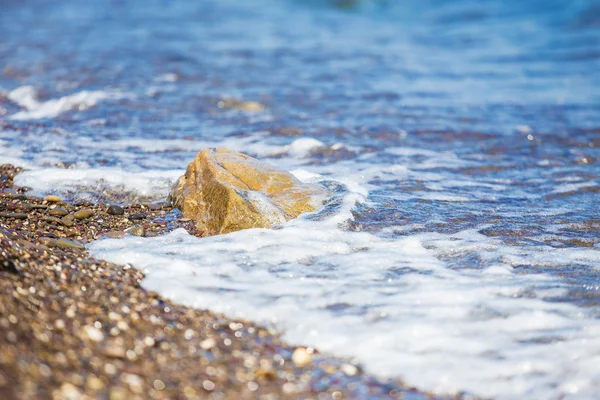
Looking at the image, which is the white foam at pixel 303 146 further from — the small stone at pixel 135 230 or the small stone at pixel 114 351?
the small stone at pixel 114 351

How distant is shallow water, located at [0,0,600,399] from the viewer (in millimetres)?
2930

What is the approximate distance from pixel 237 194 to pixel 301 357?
1.57 m

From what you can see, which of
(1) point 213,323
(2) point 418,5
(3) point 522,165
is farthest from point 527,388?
(2) point 418,5

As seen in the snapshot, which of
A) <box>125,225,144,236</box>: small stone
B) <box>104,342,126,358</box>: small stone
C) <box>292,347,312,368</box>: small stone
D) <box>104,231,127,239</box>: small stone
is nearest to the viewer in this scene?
<box>104,342,126,358</box>: small stone

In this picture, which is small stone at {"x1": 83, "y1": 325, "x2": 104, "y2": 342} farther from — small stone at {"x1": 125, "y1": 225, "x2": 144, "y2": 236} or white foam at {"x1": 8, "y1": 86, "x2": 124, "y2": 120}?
white foam at {"x1": 8, "y1": 86, "x2": 124, "y2": 120}

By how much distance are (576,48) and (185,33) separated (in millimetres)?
7417

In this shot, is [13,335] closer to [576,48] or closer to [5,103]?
[5,103]

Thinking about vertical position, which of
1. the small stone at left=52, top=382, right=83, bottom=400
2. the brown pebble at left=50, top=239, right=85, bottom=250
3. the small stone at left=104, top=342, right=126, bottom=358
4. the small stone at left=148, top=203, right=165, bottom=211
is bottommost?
the small stone at left=148, top=203, right=165, bottom=211

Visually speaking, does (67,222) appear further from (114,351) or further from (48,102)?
(48,102)

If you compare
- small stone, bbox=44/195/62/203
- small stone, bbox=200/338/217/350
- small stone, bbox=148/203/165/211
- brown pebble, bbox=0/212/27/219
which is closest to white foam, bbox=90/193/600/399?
Answer: small stone, bbox=200/338/217/350

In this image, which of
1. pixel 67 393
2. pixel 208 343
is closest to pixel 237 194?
pixel 208 343

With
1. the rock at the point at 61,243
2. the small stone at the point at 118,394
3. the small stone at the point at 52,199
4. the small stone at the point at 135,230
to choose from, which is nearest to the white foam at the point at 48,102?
the small stone at the point at 52,199

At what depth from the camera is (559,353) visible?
109 inches

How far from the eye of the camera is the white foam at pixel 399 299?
2.67 meters
